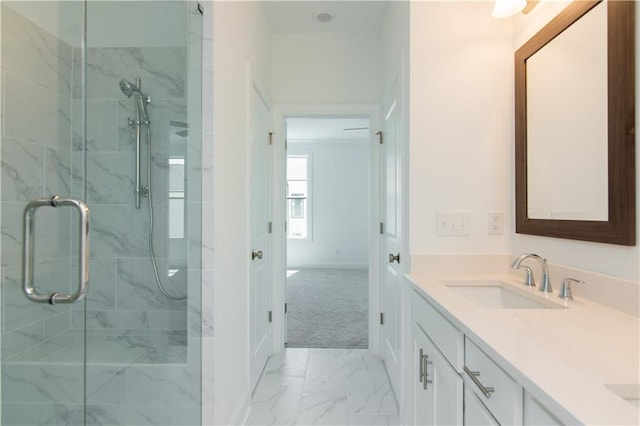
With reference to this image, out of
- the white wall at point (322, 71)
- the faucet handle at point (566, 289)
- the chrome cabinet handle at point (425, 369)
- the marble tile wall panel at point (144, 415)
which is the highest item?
the white wall at point (322, 71)

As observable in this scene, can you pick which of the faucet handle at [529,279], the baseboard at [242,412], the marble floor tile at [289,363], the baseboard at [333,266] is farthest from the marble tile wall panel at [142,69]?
the baseboard at [333,266]

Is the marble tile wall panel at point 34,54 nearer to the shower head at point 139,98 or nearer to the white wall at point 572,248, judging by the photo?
the shower head at point 139,98

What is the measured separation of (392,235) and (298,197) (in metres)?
4.81

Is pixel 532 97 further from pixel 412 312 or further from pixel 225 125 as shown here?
pixel 225 125

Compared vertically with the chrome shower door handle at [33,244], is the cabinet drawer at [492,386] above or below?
below

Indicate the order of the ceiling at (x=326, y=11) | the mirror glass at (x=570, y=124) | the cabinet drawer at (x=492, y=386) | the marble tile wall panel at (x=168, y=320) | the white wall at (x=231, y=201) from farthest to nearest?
the ceiling at (x=326, y=11)
the marble tile wall panel at (x=168, y=320)
the white wall at (x=231, y=201)
the mirror glass at (x=570, y=124)
the cabinet drawer at (x=492, y=386)

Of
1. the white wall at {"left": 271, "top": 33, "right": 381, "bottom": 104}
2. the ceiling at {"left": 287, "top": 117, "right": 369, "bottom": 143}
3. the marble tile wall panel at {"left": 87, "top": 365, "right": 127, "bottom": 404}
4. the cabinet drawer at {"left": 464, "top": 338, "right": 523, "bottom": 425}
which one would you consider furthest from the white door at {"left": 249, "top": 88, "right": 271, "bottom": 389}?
the ceiling at {"left": 287, "top": 117, "right": 369, "bottom": 143}

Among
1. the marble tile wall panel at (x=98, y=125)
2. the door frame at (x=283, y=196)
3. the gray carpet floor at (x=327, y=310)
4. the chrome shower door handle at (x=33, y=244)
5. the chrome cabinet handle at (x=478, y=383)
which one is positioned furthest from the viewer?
the gray carpet floor at (x=327, y=310)

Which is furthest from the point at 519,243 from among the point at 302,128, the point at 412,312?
the point at 302,128

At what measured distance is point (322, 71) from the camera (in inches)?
109

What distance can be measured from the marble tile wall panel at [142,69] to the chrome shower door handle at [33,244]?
63cm

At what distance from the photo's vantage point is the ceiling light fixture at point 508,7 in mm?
1514

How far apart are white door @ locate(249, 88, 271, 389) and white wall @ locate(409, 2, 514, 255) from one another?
100 centimetres

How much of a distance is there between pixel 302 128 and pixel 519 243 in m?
4.70
